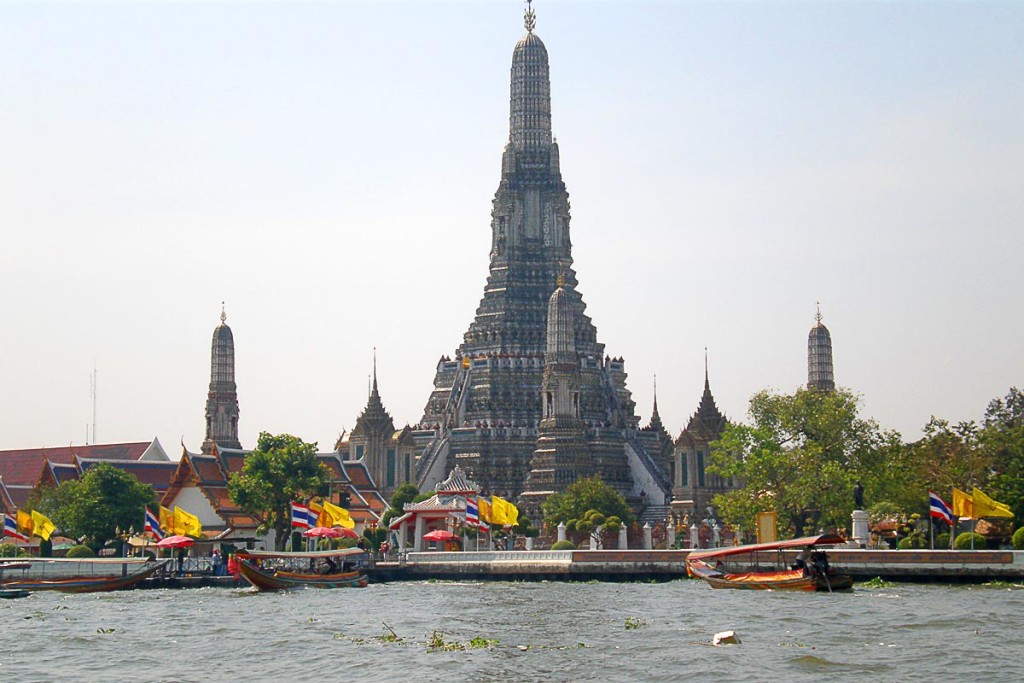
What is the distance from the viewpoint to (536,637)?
140 ft

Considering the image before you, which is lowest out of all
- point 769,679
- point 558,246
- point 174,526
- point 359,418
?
point 769,679

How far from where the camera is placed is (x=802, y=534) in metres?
77.0

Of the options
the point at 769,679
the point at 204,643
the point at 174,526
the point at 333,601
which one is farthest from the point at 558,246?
the point at 769,679

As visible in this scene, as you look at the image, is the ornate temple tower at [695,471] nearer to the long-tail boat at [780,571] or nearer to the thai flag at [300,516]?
the thai flag at [300,516]

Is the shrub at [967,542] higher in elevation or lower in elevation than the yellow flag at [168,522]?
lower

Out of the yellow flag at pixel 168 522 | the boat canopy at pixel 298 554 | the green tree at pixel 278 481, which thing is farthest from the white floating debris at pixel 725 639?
the green tree at pixel 278 481

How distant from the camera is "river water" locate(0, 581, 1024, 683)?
3653 centimetres

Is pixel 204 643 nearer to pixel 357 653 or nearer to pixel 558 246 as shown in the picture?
pixel 357 653

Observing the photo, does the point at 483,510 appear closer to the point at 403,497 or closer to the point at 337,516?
the point at 337,516

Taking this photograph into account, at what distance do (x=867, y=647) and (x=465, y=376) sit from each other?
256 feet

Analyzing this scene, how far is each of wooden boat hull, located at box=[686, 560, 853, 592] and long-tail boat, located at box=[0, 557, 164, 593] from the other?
2019 centimetres

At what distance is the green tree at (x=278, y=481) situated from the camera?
83.1 m

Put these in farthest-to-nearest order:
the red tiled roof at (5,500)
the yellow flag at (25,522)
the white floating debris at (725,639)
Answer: the red tiled roof at (5,500), the yellow flag at (25,522), the white floating debris at (725,639)

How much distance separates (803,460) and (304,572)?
2158 cm
